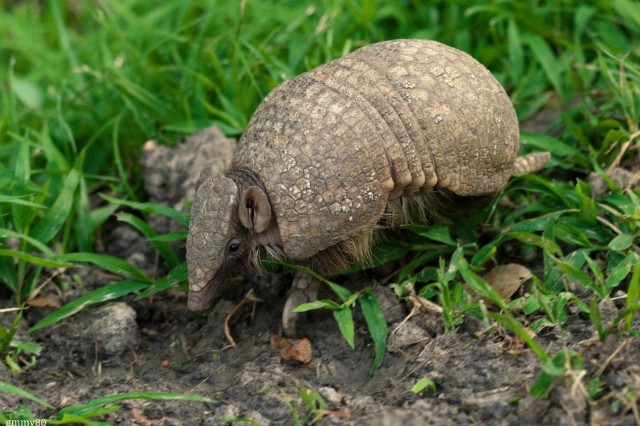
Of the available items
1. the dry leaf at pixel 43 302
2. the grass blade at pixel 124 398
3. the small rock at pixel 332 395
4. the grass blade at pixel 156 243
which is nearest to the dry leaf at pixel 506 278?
the small rock at pixel 332 395

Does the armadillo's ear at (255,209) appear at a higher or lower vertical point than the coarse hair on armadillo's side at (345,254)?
higher

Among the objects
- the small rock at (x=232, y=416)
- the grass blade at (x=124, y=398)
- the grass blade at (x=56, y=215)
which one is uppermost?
the grass blade at (x=56, y=215)

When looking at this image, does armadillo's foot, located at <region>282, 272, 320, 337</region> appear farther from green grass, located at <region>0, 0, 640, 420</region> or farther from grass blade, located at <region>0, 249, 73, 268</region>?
grass blade, located at <region>0, 249, 73, 268</region>

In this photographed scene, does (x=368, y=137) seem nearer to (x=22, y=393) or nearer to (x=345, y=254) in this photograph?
(x=345, y=254)

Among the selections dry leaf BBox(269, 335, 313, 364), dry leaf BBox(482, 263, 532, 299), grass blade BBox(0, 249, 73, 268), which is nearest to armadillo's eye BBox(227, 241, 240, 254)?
dry leaf BBox(269, 335, 313, 364)

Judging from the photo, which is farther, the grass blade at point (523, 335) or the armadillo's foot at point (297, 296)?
the armadillo's foot at point (297, 296)

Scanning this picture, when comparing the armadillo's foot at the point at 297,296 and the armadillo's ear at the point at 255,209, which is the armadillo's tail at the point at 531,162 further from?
the armadillo's ear at the point at 255,209

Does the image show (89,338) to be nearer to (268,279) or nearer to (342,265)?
(268,279)

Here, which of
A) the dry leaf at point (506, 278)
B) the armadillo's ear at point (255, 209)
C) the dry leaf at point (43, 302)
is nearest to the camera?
the armadillo's ear at point (255, 209)
